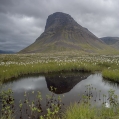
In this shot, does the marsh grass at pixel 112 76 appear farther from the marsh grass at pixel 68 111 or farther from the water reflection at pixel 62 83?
the marsh grass at pixel 68 111

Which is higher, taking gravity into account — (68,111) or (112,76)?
Answer: (112,76)

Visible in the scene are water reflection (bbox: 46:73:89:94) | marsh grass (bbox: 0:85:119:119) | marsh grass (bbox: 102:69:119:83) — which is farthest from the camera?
marsh grass (bbox: 102:69:119:83)

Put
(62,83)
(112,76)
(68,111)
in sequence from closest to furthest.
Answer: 1. (68,111)
2. (62,83)
3. (112,76)

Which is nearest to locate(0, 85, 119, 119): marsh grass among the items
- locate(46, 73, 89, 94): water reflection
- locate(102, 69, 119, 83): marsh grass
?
locate(46, 73, 89, 94): water reflection

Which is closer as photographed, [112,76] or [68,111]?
[68,111]

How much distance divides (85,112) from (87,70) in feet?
54.7

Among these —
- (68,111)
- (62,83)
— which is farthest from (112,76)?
(68,111)

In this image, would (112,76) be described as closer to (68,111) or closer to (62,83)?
(62,83)

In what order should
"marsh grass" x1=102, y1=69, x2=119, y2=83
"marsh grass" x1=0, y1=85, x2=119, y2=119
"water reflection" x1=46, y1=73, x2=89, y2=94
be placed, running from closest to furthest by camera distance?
"marsh grass" x1=0, y1=85, x2=119, y2=119 → "water reflection" x1=46, y1=73, x2=89, y2=94 → "marsh grass" x1=102, y1=69, x2=119, y2=83

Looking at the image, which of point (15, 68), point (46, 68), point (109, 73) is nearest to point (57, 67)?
point (46, 68)

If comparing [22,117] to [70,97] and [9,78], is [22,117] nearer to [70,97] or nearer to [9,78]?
[70,97]

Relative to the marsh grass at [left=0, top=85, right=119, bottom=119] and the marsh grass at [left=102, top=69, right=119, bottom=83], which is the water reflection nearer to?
the marsh grass at [left=102, top=69, right=119, bottom=83]

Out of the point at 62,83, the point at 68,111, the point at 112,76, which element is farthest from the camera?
the point at 112,76

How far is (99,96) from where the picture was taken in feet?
37.8
